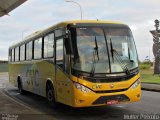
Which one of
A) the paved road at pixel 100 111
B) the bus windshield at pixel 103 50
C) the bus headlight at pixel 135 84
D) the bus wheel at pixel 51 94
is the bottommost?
the paved road at pixel 100 111

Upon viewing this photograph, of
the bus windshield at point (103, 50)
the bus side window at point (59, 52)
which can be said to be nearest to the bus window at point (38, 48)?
the bus side window at point (59, 52)

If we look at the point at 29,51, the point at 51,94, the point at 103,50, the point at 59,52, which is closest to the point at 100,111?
the point at 51,94

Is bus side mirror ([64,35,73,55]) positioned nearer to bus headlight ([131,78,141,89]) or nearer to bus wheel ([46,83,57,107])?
bus headlight ([131,78,141,89])

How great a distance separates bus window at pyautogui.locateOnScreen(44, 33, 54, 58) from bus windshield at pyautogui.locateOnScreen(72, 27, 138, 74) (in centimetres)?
223

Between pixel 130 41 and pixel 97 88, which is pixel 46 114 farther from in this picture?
pixel 130 41

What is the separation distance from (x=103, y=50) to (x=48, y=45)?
321 cm

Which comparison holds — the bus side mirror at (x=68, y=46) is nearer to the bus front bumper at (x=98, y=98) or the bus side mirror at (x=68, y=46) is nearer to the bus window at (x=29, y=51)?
the bus front bumper at (x=98, y=98)

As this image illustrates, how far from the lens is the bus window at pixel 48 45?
14.9m

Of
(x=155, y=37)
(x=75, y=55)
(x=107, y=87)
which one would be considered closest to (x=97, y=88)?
(x=107, y=87)

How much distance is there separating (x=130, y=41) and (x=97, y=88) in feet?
7.00

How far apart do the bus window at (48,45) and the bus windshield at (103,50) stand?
2.23m

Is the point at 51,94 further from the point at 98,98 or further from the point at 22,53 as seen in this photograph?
the point at 22,53

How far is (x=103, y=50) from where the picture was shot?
12.9 meters

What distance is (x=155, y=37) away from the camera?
4797 centimetres
